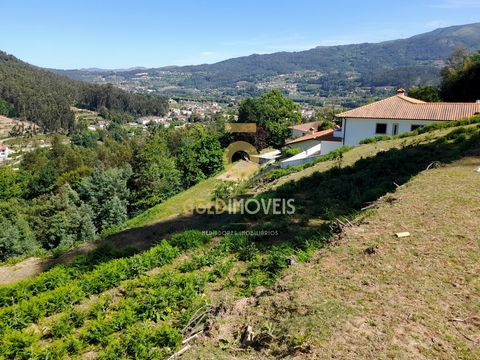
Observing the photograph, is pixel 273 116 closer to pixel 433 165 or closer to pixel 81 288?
pixel 433 165

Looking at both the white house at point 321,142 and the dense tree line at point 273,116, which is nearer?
the white house at point 321,142

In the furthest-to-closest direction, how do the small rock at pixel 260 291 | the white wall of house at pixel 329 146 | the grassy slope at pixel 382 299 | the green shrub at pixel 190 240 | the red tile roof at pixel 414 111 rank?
the white wall of house at pixel 329 146 → the red tile roof at pixel 414 111 → the green shrub at pixel 190 240 → the small rock at pixel 260 291 → the grassy slope at pixel 382 299

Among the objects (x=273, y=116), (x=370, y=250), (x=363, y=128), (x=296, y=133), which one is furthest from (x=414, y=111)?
(x=296, y=133)

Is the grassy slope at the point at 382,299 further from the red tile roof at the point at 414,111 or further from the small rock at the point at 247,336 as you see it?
the red tile roof at the point at 414,111

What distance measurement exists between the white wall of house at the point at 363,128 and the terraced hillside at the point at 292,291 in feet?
49.7

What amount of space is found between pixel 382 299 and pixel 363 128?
2311 cm

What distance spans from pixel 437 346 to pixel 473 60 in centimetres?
4187

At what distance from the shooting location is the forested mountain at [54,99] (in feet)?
414

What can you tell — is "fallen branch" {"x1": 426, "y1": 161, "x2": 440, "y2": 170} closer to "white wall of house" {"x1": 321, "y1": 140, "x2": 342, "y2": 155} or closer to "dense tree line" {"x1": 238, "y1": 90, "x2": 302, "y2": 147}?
"white wall of house" {"x1": 321, "y1": 140, "x2": 342, "y2": 155}

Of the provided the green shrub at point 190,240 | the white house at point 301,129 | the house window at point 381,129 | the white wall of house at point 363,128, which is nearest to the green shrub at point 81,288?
the green shrub at point 190,240

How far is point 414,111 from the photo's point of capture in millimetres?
25016

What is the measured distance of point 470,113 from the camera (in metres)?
23.7

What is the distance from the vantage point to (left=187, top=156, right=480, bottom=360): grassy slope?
4145 millimetres

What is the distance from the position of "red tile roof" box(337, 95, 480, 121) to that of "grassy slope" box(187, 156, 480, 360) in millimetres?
18852
